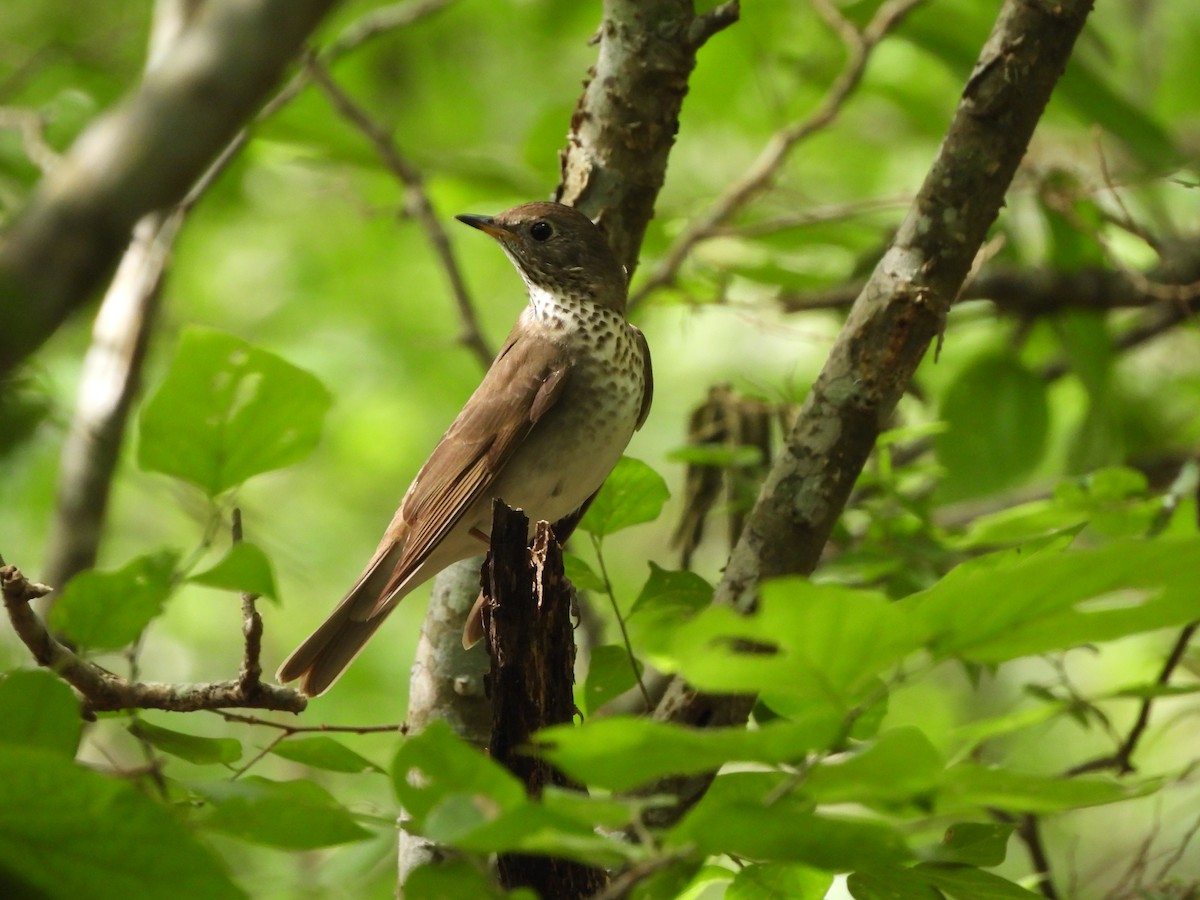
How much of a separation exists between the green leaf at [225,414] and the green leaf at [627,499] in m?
0.91

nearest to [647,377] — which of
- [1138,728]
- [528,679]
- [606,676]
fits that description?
[606,676]

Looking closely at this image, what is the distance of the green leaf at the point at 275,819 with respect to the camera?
1.58m

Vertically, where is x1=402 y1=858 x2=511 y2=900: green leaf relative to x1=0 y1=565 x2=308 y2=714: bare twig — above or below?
below

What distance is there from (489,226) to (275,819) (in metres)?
3.59

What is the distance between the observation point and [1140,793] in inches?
65.4

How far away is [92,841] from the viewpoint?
1493 mm

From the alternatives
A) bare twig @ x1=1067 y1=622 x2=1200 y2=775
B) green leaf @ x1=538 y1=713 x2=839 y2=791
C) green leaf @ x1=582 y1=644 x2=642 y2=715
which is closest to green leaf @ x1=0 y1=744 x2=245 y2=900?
green leaf @ x1=538 y1=713 x2=839 y2=791

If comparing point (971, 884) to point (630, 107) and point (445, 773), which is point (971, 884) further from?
point (630, 107)

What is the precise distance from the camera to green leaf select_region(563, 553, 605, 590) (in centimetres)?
287

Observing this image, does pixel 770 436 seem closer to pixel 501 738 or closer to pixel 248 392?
pixel 501 738

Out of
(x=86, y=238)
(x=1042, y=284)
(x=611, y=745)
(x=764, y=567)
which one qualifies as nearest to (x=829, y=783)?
(x=611, y=745)

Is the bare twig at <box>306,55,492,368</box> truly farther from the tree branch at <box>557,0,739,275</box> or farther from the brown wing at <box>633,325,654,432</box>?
the tree branch at <box>557,0,739,275</box>

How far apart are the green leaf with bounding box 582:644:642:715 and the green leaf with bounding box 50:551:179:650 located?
1.23m

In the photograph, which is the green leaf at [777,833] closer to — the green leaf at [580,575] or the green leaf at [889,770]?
the green leaf at [889,770]
